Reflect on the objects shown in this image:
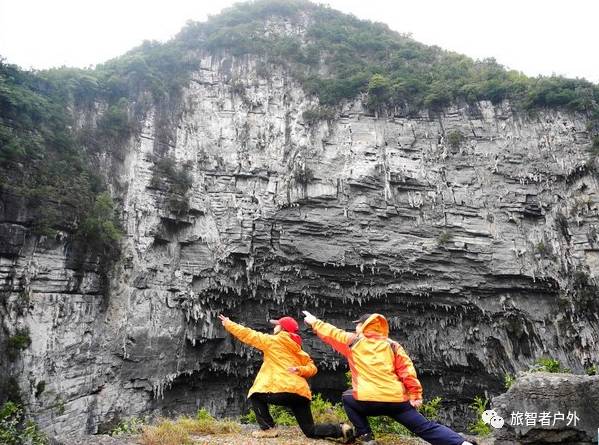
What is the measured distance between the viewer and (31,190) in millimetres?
11109

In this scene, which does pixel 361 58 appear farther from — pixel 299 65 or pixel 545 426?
pixel 545 426

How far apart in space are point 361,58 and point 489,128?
6.82 m

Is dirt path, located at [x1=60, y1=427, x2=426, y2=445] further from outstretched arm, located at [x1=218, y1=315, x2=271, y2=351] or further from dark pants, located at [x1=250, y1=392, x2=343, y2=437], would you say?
outstretched arm, located at [x1=218, y1=315, x2=271, y2=351]

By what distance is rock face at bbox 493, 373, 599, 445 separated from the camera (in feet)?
14.6

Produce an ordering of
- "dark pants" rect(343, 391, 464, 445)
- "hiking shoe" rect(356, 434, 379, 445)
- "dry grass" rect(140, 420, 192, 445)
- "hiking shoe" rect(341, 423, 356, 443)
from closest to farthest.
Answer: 1. "dark pants" rect(343, 391, 464, 445)
2. "hiking shoe" rect(356, 434, 379, 445)
3. "hiking shoe" rect(341, 423, 356, 443)
4. "dry grass" rect(140, 420, 192, 445)

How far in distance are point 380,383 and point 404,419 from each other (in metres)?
0.36

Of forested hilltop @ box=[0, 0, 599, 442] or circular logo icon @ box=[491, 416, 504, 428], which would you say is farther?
forested hilltop @ box=[0, 0, 599, 442]

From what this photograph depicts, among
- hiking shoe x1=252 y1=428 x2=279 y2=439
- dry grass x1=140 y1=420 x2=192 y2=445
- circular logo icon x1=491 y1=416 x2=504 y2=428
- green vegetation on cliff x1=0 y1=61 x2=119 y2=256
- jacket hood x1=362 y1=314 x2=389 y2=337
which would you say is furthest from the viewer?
green vegetation on cliff x1=0 y1=61 x2=119 y2=256

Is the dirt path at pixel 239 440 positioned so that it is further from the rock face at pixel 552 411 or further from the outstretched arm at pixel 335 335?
the outstretched arm at pixel 335 335

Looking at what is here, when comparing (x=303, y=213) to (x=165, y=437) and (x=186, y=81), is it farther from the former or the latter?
(x=165, y=437)

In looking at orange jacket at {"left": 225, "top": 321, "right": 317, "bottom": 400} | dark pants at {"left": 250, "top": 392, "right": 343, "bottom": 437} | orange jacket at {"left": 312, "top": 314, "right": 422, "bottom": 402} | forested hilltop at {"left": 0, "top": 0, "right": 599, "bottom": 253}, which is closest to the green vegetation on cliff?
forested hilltop at {"left": 0, "top": 0, "right": 599, "bottom": 253}

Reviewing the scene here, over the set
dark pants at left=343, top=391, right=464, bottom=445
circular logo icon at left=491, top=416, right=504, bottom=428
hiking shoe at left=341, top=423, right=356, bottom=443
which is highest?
dark pants at left=343, top=391, right=464, bottom=445

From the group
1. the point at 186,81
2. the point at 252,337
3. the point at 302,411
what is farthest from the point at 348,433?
the point at 186,81

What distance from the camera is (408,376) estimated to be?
12.5 ft
